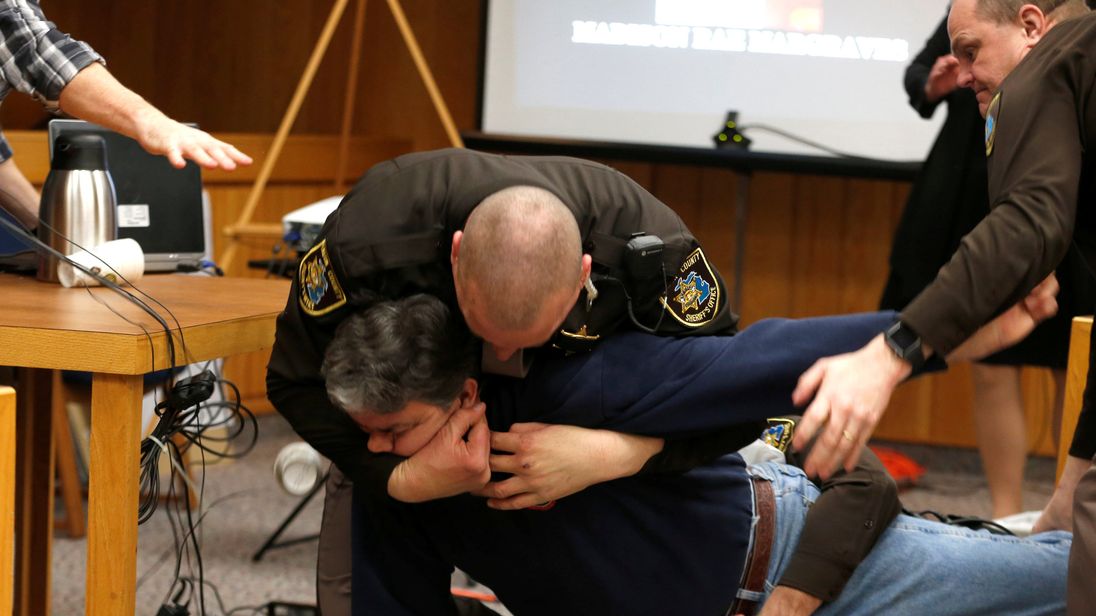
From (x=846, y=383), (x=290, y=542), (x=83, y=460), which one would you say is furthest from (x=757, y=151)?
(x=846, y=383)

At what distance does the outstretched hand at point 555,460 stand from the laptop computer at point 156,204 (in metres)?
1.03

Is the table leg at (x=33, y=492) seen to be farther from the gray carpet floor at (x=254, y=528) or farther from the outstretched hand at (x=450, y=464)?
the outstretched hand at (x=450, y=464)

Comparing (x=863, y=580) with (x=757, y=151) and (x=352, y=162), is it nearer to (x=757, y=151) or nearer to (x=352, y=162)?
(x=757, y=151)

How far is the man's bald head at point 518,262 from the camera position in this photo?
4.53 feet

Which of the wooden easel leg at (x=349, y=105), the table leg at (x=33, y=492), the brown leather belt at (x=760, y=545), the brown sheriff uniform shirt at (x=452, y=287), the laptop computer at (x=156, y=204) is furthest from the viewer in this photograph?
the wooden easel leg at (x=349, y=105)

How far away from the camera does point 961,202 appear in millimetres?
3355

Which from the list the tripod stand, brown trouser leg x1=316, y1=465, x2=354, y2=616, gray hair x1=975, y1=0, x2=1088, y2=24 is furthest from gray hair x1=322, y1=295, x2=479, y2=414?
the tripod stand

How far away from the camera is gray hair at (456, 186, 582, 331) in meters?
1.38

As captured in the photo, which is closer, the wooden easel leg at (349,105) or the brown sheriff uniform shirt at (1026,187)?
the brown sheriff uniform shirt at (1026,187)

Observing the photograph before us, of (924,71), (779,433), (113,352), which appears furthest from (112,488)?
(924,71)

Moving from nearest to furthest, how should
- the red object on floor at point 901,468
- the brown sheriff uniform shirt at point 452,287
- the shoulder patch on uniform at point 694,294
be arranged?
1. the brown sheriff uniform shirt at point 452,287
2. the shoulder patch on uniform at point 694,294
3. the red object on floor at point 901,468

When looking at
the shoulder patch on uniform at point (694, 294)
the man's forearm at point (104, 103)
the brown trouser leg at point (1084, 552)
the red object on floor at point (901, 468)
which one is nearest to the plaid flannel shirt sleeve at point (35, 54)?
the man's forearm at point (104, 103)

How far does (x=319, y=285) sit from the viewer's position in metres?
1.60

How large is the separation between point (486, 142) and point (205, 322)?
274 cm
